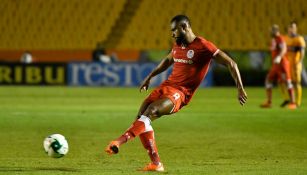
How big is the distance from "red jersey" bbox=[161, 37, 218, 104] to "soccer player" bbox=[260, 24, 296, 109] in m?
10.7

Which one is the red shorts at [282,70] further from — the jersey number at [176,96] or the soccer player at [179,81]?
the jersey number at [176,96]

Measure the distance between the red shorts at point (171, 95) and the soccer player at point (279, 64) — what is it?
10.9m

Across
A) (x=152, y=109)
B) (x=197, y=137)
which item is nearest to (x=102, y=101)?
(x=197, y=137)

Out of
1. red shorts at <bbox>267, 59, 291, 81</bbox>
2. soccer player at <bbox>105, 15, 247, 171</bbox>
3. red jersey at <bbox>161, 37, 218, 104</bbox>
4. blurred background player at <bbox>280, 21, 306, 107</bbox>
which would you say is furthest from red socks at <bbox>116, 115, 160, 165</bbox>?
blurred background player at <bbox>280, 21, 306, 107</bbox>

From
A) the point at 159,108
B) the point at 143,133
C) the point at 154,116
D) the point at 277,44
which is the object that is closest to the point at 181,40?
the point at 159,108

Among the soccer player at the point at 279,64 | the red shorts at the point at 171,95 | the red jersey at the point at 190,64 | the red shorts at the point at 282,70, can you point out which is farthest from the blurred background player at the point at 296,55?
the red shorts at the point at 171,95

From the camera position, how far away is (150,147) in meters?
8.79

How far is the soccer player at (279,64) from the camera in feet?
64.0

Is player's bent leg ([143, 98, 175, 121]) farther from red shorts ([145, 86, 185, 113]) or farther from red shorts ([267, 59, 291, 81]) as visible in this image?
red shorts ([267, 59, 291, 81])

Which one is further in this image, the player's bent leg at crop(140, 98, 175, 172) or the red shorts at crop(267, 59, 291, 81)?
the red shorts at crop(267, 59, 291, 81)

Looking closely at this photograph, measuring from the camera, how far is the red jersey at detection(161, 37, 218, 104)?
8.89 m

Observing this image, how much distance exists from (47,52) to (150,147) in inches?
1116

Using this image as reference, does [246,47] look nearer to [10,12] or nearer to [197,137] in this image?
[10,12]

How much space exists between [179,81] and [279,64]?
37.0ft
